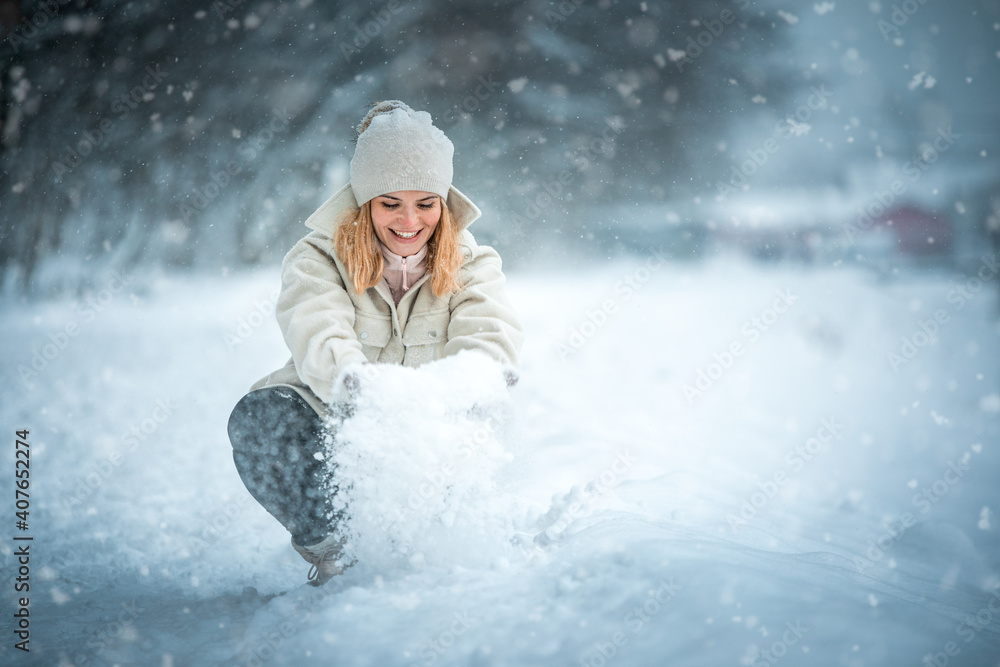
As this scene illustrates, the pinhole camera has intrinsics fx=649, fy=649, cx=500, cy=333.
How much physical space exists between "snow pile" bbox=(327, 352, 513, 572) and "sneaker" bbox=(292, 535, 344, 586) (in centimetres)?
5

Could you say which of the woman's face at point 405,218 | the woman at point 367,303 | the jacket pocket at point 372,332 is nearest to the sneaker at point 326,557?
the woman at point 367,303

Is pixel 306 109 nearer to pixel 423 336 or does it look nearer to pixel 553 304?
pixel 553 304

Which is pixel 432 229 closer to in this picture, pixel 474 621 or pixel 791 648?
pixel 474 621

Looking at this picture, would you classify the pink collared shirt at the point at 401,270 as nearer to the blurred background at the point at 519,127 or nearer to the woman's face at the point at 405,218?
the woman's face at the point at 405,218

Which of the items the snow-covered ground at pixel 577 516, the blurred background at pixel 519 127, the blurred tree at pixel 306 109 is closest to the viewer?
the snow-covered ground at pixel 577 516

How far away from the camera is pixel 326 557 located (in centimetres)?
177

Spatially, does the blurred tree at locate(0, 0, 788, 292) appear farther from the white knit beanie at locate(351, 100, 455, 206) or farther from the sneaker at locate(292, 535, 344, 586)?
the sneaker at locate(292, 535, 344, 586)

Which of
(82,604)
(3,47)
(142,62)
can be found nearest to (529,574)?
(82,604)

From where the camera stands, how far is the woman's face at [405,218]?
169 cm

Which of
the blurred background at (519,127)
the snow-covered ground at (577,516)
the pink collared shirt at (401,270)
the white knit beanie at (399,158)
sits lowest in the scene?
the snow-covered ground at (577,516)

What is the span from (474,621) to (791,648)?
2.16 ft

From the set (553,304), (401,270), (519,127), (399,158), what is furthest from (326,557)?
(519,127)

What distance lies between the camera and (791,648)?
131cm

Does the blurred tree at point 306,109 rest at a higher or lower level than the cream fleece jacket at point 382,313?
higher
